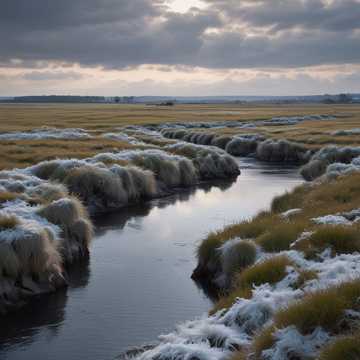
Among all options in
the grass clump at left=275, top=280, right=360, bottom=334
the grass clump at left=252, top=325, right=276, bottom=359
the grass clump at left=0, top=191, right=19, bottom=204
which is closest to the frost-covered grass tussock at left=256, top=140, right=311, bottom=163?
the grass clump at left=0, top=191, right=19, bottom=204

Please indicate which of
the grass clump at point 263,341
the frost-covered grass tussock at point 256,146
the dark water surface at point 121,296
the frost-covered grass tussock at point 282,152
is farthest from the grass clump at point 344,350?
the frost-covered grass tussock at point 282,152

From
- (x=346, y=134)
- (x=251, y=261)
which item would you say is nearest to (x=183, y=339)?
(x=251, y=261)

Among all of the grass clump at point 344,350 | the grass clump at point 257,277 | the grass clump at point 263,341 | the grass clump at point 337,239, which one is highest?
the grass clump at point 344,350

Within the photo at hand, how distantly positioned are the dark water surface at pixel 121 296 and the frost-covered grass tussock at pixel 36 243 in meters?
0.59

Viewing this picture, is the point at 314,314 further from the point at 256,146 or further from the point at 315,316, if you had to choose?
the point at 256,146

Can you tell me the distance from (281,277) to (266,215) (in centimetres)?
1027

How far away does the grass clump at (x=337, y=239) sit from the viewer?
14.7 m

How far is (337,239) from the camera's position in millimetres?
14961

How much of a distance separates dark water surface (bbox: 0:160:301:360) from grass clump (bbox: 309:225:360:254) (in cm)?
404

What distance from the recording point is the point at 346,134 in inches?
2820

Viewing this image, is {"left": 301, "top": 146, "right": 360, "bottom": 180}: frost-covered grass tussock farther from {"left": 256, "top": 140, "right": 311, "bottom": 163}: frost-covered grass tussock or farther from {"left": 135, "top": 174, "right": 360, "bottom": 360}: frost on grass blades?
{"left": 135, "top": 174, "right": 360, "bottom": 360}: frost on grass blades

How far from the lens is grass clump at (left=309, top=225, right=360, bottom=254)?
14.7 m

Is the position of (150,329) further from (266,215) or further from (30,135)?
(30,135)

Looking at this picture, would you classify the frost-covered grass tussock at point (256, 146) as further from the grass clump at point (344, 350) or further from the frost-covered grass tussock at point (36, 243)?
the grass clump at point (344, 350)
